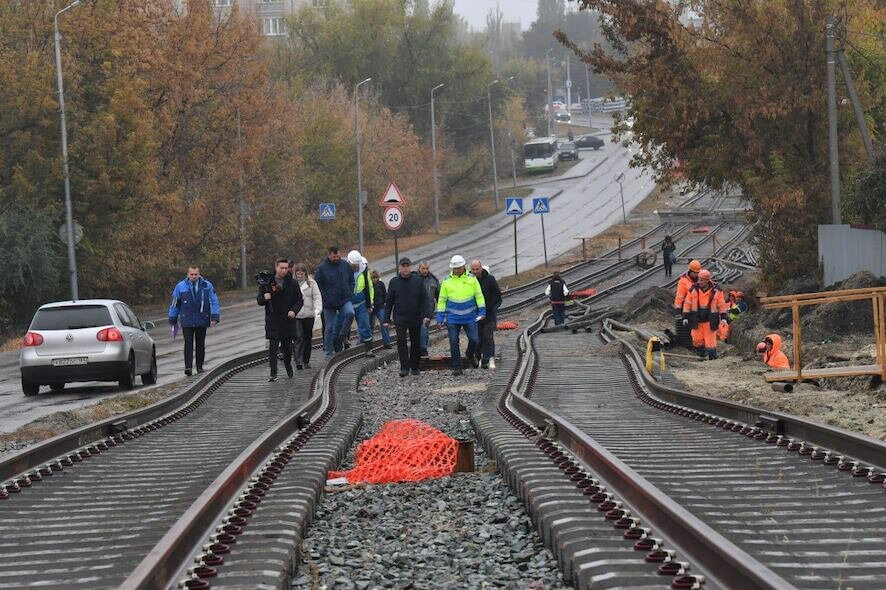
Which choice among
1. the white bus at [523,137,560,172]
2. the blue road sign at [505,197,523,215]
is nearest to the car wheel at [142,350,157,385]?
the blue road sign at [505,197,523,215]

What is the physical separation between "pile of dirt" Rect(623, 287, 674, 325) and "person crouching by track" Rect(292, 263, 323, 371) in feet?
52.6

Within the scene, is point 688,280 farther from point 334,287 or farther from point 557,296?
point 557,296

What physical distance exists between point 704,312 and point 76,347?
10279 mm

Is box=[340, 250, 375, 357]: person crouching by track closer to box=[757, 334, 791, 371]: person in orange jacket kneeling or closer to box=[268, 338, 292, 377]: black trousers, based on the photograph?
box=[268, 338, 292, 377]: black trousers

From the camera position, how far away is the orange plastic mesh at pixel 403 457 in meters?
11.7

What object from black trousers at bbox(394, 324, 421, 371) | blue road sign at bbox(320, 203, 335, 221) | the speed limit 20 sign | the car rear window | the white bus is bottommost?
black trousers at bbox(394, 324, 421, 371)

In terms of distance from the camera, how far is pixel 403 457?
12.5 meters

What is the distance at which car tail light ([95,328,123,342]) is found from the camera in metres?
21.3

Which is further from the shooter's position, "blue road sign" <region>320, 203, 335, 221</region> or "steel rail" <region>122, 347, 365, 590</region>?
"blue road sign" <region>320, 203, 335, 221</region>

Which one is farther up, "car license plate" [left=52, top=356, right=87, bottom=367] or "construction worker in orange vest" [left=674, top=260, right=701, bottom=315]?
"construction worker in orange vest" [left=674, top=260, right=701, bottom=315]

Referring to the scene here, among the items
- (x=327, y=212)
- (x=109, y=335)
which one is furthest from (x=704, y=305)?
(x=327, y=212)

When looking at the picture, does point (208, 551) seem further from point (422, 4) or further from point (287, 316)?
point (422, 4)

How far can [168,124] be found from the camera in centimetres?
4959

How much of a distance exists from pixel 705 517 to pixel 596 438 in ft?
14.3
